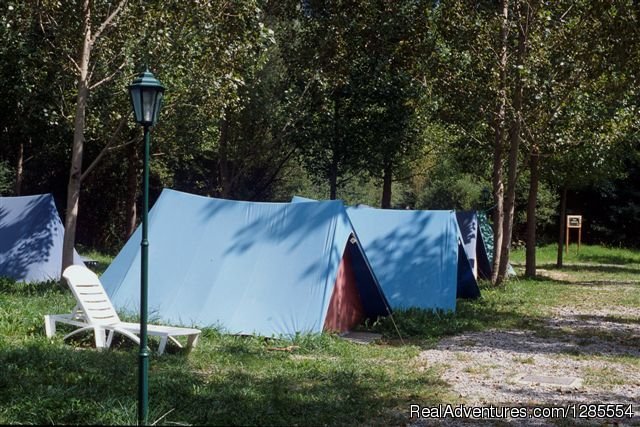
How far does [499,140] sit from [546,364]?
373 inches

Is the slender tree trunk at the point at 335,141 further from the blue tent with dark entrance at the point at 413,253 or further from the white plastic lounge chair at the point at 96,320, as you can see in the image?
the white plastic lounge chair at the point at 96,320

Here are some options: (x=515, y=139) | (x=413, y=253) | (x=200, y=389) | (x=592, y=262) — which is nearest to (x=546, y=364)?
(x=200, y=389)

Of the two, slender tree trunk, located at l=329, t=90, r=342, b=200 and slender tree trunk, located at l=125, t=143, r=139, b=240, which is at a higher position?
slender tree trunk, located at l=329, t=90, r=342, b=200

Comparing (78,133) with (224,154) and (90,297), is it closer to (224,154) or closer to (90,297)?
(90,297)

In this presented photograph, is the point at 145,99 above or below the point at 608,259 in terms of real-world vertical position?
above

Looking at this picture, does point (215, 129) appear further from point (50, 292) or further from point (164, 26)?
point (50, 292)

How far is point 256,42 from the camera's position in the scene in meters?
13.2

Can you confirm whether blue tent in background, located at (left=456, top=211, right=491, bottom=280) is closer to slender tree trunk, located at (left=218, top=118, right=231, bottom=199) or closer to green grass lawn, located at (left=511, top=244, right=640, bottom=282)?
green grass lawn, located at (left=511, top=244, right=640, bottom=282)

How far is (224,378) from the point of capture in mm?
7027

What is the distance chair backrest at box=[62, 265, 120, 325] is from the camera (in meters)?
8.27

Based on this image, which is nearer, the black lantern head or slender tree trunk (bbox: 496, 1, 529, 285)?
the black lantern head

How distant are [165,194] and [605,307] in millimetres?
8191

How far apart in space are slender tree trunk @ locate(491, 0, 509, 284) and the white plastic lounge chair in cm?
1014

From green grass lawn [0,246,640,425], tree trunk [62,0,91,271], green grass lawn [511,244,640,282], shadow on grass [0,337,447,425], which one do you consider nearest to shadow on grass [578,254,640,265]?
green grass lawn [511,244,640,282]
